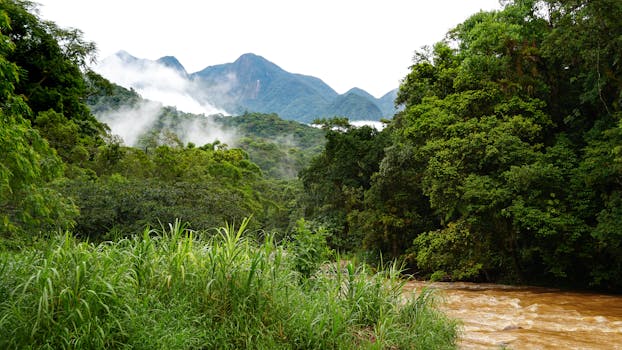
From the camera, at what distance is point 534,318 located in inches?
332

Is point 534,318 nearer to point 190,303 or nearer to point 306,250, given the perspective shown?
point 306,250

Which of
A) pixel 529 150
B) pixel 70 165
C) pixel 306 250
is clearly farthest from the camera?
pixel 70 165

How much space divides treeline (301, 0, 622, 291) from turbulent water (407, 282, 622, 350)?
1.37 meters

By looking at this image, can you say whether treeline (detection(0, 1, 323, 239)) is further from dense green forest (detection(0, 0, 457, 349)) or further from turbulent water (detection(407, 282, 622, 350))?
turbulent water (detection(407, 282, 622, 350))

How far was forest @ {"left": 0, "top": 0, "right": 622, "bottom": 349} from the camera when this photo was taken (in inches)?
154

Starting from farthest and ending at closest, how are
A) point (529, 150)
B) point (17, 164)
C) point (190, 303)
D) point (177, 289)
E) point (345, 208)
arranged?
point (345, 208) < point (529, 150) < point (17, 164) < point (177, 289) < point (190, 303)

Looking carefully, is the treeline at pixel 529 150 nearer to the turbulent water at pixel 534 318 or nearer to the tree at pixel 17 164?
the turbulent water at pixel 534 318

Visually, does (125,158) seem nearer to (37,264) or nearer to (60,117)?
(60,117)

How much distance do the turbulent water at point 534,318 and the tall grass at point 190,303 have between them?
1165mm

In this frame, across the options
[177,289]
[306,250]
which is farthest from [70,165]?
[177,289]

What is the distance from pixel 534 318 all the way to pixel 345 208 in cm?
1734

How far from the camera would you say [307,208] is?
30.5 m

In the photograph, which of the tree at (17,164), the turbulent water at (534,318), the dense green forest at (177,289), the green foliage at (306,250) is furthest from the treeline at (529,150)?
the tree at (17,164)

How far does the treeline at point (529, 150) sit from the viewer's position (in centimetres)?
1135
